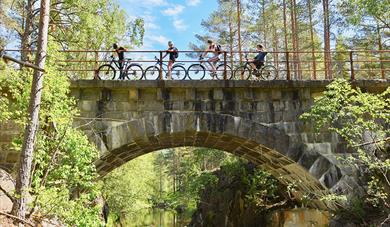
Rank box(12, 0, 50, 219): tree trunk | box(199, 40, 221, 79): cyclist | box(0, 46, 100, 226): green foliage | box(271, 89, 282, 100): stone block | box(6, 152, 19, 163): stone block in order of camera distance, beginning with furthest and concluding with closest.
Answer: box(199, 40, 221, 79): cyclist → box(271, 89, 282, 100): stone block → box(6, 152, 19, 163): stone block → box(0, 46, 100, 226): green foliage → box(12, 0, 50, 219): tree trunk

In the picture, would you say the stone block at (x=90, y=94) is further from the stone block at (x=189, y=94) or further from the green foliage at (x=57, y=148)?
the stone block at (x=189, y=94)

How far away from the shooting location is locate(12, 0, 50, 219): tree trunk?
7656 mm

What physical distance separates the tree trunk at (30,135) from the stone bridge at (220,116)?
230cm

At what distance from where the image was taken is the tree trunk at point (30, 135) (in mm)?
7656

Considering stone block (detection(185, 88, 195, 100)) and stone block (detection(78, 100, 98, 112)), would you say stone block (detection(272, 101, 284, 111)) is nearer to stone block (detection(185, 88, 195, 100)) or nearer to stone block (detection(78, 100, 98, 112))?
stone block (detection(185, 88, 195, 100))

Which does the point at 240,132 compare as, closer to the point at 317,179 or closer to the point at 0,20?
the point at 317,179

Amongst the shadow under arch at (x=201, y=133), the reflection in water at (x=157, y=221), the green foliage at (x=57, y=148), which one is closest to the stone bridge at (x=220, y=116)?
the shadow under arch at (x=201, y=133)

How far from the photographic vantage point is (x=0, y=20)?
13.8 m

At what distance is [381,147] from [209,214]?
10.6 metres

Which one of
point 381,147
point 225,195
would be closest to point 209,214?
point 225,195

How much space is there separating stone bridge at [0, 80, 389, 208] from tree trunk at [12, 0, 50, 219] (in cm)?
230

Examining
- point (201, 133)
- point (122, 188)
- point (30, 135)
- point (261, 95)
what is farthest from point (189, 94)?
point (122, 188)

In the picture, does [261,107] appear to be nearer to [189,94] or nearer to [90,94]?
[189,94]

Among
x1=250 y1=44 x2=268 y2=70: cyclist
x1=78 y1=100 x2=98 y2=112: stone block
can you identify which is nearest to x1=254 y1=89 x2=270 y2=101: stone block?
x1=250 y1=44 x2=268 y2=70: cyclist
